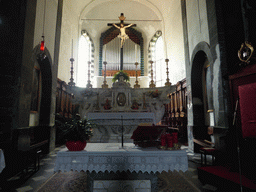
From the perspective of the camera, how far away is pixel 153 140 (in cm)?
241

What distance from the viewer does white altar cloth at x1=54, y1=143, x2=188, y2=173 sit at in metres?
1.99

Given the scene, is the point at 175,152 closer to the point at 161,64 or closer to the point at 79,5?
the point at 161,64

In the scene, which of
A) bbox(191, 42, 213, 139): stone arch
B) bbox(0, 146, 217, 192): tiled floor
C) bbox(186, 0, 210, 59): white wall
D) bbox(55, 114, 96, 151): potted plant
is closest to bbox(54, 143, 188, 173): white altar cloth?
bbox(55, 114, 96, 151): potted plant

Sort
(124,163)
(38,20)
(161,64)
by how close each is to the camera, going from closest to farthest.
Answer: (124,163), (38,20), (161,64)

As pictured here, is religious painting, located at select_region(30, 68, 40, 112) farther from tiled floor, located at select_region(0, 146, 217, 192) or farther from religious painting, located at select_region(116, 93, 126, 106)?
religious painting, located at select_region(116, 93, 126, 106)

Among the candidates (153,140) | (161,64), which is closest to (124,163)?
(153,140)

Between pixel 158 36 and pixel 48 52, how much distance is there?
30.6 ft

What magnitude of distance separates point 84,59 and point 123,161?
11.8 metres

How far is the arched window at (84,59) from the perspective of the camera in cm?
1203

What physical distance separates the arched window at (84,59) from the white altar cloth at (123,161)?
10.0 m

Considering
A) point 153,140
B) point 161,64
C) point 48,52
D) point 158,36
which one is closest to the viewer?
point 153,140

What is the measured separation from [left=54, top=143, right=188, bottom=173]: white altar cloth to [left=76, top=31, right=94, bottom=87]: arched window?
1004 cm

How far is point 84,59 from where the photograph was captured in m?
12.8

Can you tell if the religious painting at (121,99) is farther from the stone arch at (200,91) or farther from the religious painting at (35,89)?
the religious painting at (35,89)
